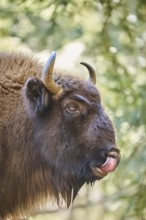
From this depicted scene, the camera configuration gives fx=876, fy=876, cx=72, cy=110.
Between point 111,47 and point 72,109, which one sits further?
point 111,47

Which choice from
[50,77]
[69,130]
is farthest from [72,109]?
[50,77]

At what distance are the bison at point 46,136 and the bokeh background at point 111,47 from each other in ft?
7.86

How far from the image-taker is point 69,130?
21.7ft

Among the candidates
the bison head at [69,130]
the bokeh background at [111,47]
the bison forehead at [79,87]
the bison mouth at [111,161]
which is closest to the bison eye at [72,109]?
the bison head at [69,130]

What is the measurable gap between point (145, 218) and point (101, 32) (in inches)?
82.6

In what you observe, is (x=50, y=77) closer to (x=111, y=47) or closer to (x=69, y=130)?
(x=69, y=130)

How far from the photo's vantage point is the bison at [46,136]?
21.4ft

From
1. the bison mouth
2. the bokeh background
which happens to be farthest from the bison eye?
the bokeh background

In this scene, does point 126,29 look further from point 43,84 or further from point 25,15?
point 43,84

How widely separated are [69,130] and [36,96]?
376 mm

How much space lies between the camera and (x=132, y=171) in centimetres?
936

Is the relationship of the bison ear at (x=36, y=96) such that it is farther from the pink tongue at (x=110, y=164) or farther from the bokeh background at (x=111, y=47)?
the bokeh background at (x=111, y=47)

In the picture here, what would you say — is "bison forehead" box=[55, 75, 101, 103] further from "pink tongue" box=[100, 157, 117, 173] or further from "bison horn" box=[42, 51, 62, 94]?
"pink tongue" box=[100, 157, 117, 173]

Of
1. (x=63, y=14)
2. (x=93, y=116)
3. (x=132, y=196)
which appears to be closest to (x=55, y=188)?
(x=93, y=116)
